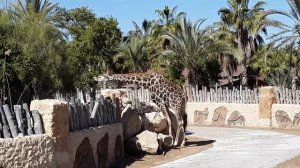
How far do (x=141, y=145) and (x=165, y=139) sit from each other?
1464 millimetres

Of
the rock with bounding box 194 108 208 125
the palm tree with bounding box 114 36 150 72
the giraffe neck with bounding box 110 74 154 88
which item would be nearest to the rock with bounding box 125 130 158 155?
the giraffe neck with bounding box 110 74 154 88

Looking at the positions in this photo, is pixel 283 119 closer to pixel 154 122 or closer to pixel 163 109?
pixel 163 109

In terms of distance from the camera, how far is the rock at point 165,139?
1614 cm

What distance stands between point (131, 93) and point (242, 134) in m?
5.99

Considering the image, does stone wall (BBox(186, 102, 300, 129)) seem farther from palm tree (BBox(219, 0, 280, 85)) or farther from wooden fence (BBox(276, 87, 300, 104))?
palm tree (BBox(219, 0, 280, 85))

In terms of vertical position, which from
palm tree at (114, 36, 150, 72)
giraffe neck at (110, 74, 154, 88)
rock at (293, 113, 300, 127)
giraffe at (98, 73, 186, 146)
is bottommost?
rock at (293, 113, 300, 127)

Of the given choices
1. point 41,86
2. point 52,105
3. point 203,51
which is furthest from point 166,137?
point 203,51

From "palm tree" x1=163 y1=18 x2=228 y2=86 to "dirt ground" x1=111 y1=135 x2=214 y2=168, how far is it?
15.4 m

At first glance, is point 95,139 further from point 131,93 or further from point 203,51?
point 203,51

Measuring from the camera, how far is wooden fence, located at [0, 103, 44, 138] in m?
9.71

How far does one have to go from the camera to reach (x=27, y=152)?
9.76 m

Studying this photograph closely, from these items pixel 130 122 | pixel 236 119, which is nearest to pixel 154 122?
pixel 130 122

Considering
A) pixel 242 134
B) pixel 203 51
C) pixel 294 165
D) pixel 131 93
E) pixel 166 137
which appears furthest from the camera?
pixel 203 51

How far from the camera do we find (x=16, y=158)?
952 centimetres
